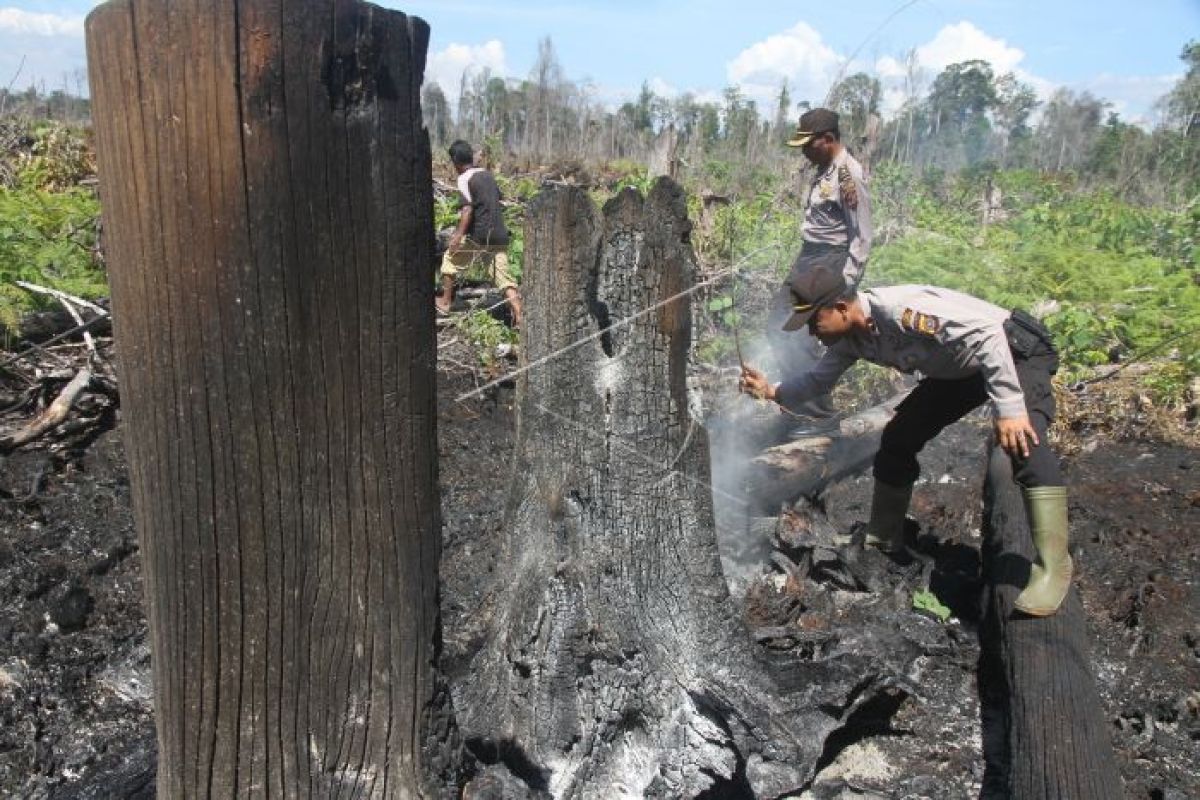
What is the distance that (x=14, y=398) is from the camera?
5246mm

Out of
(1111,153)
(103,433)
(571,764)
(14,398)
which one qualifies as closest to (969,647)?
(571,764)

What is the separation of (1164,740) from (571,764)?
239 cm

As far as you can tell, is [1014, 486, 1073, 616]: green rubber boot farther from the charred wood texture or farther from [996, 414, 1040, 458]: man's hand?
[996, 414, 1040, 458]: man's hand

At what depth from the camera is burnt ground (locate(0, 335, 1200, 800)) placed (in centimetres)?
304

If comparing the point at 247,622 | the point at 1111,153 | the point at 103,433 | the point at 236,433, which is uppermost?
the point at 1111,153

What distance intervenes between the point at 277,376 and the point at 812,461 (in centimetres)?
427

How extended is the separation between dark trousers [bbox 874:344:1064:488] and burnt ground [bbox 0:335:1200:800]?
0.57m

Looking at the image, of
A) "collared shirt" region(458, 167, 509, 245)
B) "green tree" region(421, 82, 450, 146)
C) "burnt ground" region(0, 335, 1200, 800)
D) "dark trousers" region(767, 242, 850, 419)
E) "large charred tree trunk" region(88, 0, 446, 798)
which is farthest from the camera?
"green tree" region(421, 82, 450, 146)

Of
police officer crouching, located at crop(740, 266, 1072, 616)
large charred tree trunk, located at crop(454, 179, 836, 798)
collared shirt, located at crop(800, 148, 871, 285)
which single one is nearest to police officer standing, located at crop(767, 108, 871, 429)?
collared shirt, located at crop(800, 148, 871, 285)

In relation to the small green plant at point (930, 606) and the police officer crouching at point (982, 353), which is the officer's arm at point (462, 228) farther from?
the small green plant at point (930, 606)

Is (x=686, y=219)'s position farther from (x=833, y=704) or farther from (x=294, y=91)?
(x=833, y=704)

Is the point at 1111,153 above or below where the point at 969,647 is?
above

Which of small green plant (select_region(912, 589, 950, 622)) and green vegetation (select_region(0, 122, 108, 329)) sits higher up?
green vegetation (select_region(0, 122, 108, 329))

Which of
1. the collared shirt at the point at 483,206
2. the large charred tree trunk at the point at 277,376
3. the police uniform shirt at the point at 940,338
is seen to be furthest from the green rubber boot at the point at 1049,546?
the collared shirt at the point at 483,206
